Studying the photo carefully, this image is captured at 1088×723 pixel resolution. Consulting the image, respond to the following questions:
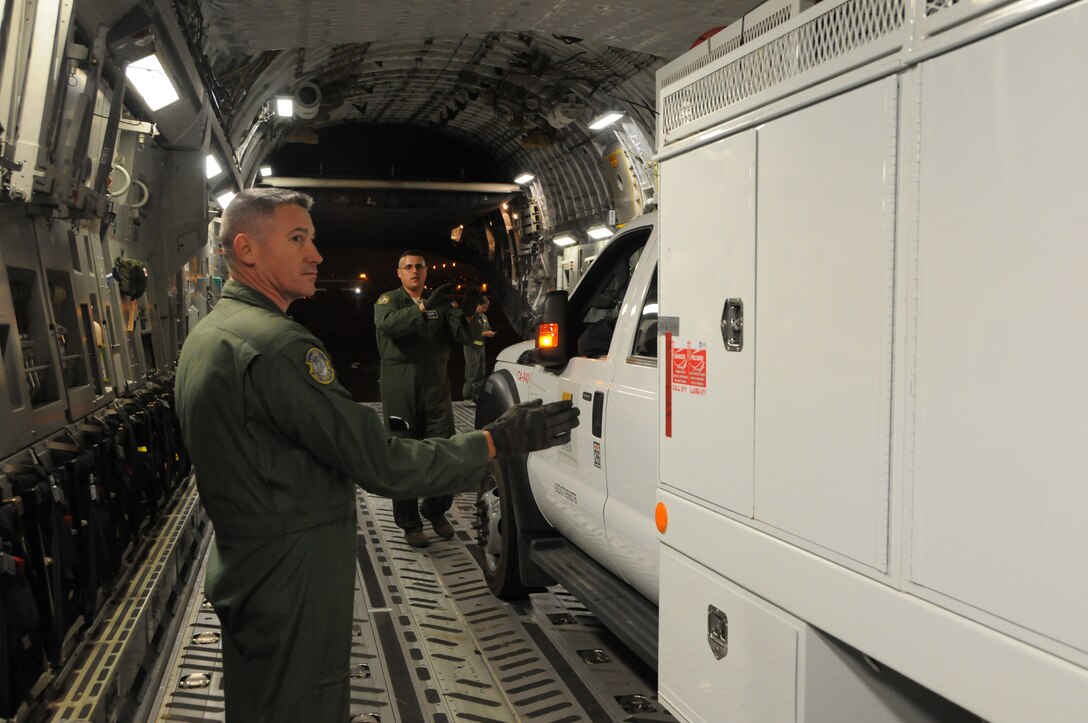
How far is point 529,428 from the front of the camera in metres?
2.81

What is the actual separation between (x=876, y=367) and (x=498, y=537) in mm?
3904

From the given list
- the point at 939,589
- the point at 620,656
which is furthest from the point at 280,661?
the point at 620,656

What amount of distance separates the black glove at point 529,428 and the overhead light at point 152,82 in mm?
4243

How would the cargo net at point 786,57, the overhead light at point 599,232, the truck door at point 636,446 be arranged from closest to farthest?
the cargo net at point 786,57
the truck door at point 636,446
the overhead light at point 599,232

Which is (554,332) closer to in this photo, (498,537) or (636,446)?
(636,446)

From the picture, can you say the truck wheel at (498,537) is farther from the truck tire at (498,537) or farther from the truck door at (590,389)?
the truck door at (590,389)

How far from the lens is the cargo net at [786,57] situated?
2006 millimetres

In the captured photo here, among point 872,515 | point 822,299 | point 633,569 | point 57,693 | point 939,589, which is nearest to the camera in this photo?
point 939,589

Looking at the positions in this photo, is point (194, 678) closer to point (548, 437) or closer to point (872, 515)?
point (548, 437)

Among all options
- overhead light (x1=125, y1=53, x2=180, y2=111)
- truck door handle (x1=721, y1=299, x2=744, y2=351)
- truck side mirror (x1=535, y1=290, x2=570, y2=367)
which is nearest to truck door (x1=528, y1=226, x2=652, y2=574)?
truck side mirror (x1=535, y1=290, x2=570, y2=367)

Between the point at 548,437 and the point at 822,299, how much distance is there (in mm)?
1018

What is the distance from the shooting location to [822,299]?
2.18 metres

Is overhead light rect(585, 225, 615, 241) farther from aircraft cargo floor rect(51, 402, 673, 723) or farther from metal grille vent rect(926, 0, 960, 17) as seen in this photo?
metal grille vent rect(926, 0, 960, 17)

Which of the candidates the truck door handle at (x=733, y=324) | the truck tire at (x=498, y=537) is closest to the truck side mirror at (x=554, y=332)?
the truck tire at (x=498, y=537)
